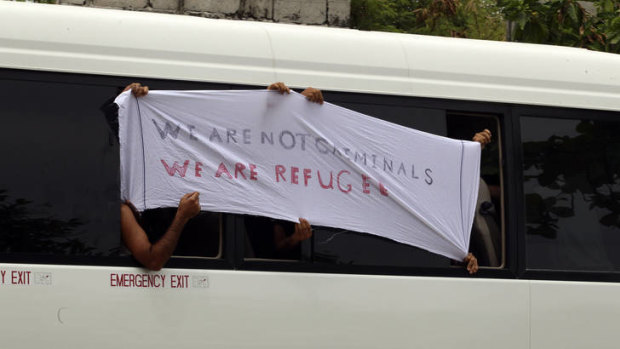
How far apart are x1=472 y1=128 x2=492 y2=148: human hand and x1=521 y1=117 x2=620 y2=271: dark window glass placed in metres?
0.24

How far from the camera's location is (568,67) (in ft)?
22.7

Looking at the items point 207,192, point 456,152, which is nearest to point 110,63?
point 207,192

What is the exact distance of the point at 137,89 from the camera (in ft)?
19.5

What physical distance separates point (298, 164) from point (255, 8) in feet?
23.6

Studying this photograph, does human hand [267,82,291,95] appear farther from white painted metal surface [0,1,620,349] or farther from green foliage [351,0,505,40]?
green foliage [351,0,505,40]

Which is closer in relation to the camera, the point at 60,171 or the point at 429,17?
the point at 60,171

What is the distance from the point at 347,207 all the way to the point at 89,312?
156 centimetres

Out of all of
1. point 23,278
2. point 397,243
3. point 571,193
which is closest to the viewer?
point 23,278

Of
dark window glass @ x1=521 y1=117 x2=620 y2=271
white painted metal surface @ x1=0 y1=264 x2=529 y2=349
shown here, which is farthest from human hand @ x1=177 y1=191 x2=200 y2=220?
dark window glass @ x1=521 y1=117 x2=620 y2=271

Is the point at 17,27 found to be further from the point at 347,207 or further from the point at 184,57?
the point at 347,207

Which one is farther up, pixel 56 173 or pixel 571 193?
pixel 56 173

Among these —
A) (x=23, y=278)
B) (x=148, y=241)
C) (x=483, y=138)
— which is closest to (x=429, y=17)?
(x=483, y=138)

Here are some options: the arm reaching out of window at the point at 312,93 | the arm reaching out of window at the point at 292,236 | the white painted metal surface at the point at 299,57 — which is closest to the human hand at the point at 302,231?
the arm reaching out of window at the point at 292,236

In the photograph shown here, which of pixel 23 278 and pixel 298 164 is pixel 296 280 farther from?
pixel 23 278
